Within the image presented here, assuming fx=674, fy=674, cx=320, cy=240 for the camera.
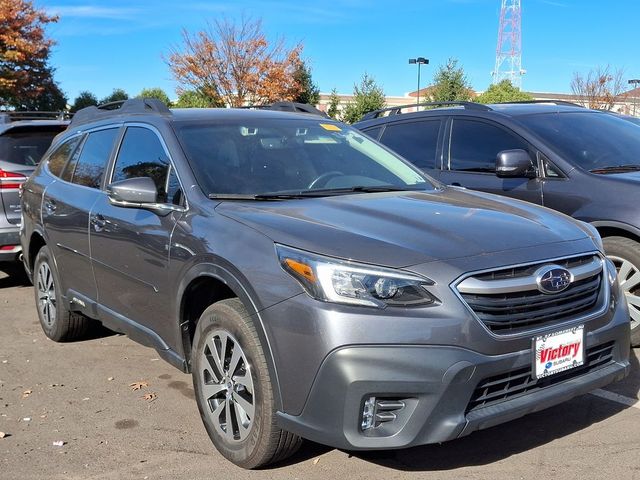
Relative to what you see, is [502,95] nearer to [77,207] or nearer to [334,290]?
[77,207]

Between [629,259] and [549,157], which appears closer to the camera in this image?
[629,259]

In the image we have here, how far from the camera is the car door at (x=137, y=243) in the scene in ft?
12.3

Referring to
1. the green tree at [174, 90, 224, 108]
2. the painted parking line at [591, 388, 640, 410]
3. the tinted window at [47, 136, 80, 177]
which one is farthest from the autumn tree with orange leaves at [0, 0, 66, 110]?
the painted parking line at [591, 388, 640, 410]

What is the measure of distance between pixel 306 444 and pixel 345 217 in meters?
1.23

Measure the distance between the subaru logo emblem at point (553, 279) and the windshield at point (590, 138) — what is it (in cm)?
237

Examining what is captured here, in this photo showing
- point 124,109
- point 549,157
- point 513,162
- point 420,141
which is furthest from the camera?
point 420,141

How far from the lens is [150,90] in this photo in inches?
1841

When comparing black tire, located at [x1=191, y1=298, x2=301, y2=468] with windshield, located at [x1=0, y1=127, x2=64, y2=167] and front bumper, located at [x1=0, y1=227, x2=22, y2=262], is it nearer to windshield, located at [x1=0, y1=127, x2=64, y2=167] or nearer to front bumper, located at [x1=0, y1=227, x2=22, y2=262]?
front bumper, located at [x1=0, y1=227, x2=22, y2=262]

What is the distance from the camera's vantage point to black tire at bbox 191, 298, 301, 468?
3025mm

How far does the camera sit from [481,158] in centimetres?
588

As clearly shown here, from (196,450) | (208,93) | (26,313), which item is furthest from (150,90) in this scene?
(196,450)

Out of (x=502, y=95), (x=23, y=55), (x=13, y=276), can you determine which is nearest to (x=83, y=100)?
(x=23, y=55)

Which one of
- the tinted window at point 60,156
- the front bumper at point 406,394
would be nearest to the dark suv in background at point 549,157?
the front bumper at point 406,394

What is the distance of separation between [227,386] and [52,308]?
2824mm
